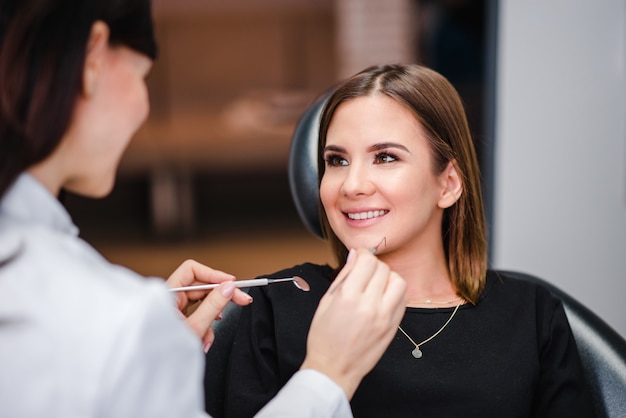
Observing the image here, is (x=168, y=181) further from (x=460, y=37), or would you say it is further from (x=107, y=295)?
(x=107, y=295)

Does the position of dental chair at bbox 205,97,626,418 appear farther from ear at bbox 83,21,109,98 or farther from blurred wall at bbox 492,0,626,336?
blurred wall at bbox 492,0,626,336

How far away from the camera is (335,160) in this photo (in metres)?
1.34

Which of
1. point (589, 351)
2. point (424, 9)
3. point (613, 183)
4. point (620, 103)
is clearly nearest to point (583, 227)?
point (613, 183)

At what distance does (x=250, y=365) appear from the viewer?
49.7 inches

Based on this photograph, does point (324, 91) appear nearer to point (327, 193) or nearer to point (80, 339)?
point (327, 193)

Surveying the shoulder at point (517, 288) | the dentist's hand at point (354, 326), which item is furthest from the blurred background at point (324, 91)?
the dentist's hand at point (354, 326)

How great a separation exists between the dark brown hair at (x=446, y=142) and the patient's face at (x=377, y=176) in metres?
0.02

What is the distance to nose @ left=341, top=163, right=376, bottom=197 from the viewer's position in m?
1.24

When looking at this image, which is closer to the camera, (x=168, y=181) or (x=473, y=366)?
(x=473, y=366)

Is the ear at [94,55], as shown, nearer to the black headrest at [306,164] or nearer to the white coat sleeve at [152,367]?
the white coat sleeve at [152,367]

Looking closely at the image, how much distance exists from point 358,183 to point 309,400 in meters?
0.49

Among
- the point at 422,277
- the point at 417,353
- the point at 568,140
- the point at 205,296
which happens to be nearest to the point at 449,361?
the point at 417,353

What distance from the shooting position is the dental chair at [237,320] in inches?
49.6

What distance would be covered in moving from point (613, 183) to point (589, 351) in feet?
3.66
